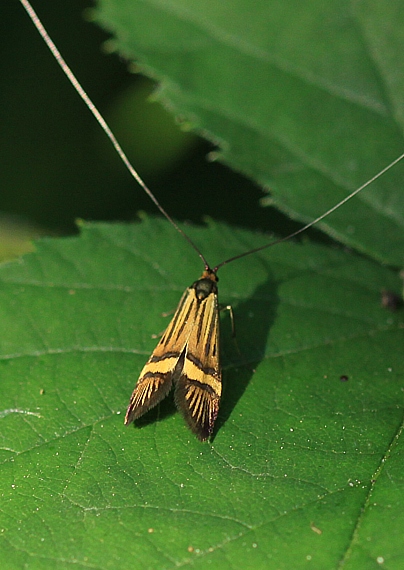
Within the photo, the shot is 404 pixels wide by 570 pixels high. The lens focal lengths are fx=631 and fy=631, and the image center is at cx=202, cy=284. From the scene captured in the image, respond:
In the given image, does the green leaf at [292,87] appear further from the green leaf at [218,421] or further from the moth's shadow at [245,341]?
the moth's shadow at [245,341]

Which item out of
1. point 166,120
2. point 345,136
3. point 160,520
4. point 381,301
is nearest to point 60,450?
point 160,520

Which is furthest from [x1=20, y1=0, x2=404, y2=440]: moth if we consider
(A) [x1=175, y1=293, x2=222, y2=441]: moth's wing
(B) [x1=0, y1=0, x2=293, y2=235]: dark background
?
(B) [x1=0, y1=0, x2=293, y2=235]: dark background

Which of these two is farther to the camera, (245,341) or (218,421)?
(245,341)

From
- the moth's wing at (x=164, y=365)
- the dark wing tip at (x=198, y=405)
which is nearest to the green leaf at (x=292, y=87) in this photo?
the moth's wing at (x=164, y=365)

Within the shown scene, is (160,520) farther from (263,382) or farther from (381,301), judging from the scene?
(381,301)

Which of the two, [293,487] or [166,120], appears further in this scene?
[166,120]

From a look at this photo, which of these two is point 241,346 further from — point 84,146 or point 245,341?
point 84,146

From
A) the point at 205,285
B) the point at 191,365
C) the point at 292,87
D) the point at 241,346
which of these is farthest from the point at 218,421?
the point at 292,87

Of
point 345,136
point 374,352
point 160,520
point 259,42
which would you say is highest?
point 259,42
